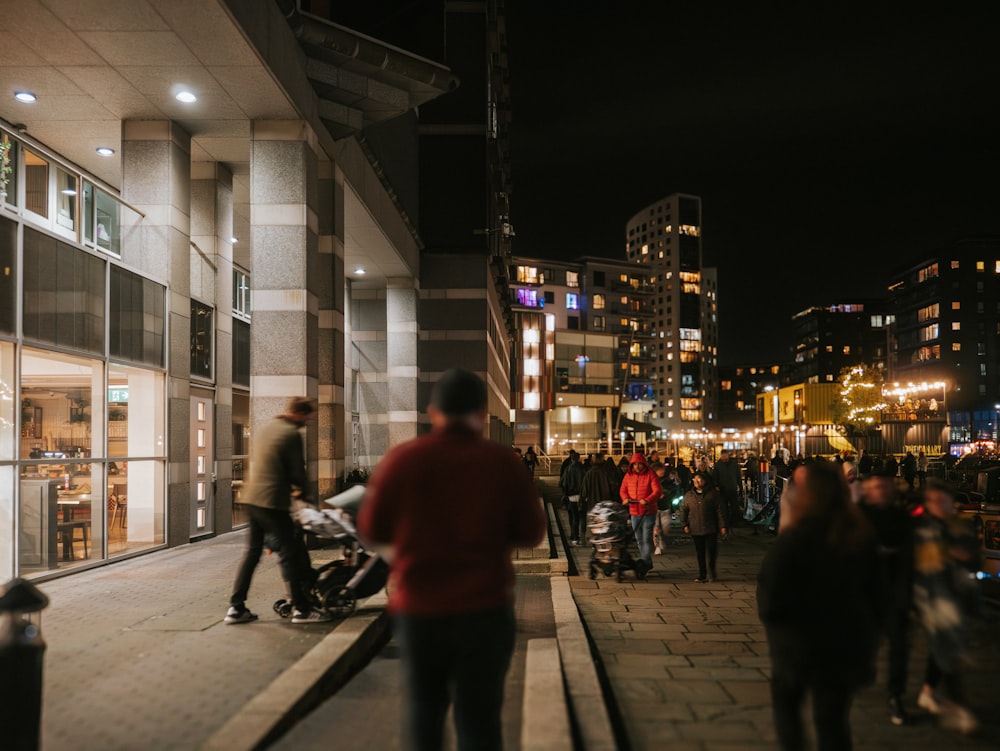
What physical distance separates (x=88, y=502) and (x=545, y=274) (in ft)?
350

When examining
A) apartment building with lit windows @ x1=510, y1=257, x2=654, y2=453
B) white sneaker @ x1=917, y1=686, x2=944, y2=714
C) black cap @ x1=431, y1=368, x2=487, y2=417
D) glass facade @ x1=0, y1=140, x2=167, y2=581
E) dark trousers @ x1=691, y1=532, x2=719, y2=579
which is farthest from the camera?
apartment building with lit windows @ x1=510, y1=257, x2=654, y2=453

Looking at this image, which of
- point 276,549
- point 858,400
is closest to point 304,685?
Answer: point 276,549

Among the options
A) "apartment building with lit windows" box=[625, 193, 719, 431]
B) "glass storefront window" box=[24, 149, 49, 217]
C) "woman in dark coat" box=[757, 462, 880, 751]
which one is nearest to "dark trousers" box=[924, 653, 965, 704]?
"woman in dark coat" box=[757, 462, 880, 751]


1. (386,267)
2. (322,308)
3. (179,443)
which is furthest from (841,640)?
(386,267)

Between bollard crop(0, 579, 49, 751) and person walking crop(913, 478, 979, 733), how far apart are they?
5394mm

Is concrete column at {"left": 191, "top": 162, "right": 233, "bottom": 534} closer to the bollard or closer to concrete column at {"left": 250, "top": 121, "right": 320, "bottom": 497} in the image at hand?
concrete column at {"left": 250, "top": 121, "right": 320, "bottom": 497}

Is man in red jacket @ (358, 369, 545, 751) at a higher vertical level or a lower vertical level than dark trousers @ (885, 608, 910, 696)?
higher

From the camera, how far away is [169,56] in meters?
10.6

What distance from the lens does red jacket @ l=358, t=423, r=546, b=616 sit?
299 centimetres

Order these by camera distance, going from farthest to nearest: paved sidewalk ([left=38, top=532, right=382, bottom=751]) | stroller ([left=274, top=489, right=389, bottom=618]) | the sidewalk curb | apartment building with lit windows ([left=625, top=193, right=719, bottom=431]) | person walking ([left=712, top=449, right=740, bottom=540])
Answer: apartment building with lit windows ([left=625, top=193, right=719, bottom=431]), person walking ([left=712, top=449, right=740, bottom=540]), stroller ([left=274, top=489, right=389, bottom=618]), paved sidewalk ([left=38, top=532, right=382, bottom=751]), the sidewalk curb

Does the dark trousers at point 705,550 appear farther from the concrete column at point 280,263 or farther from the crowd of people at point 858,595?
the concrete column at point 280,263

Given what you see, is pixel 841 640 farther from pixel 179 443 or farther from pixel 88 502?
pixel 179 443

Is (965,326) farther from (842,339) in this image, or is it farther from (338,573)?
(338,573)

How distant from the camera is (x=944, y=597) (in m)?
5.55
